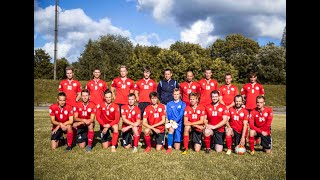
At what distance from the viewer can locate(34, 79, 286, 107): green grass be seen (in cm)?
2438

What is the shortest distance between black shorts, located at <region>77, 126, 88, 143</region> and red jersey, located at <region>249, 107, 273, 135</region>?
4104 mm

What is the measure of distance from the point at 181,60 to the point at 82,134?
110 feet

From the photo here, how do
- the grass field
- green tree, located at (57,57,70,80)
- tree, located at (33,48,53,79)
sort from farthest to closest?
green tree, located at (57,57,70,80) → tree, located at (33,48,53,79) → the grass field

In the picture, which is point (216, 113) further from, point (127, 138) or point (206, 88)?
point (127, 138)

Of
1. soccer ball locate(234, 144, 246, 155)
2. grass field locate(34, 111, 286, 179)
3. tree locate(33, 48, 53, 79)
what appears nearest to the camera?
grass field locate(34, 111, 286, 179)

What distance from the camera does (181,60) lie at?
1570 inches

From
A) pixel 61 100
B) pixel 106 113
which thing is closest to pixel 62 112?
pixel 61 100

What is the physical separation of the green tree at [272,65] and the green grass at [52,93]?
16.4 metres

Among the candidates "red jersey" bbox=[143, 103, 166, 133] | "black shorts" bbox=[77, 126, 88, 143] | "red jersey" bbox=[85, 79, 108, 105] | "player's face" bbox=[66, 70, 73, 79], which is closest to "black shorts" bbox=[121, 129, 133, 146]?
"red jersey" bbox=[143, 103, 166, 133]

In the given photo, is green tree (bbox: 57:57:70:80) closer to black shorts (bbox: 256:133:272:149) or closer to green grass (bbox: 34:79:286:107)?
green grass (bbox: 34:79:286:107)

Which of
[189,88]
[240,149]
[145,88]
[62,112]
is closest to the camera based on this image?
[240,149]

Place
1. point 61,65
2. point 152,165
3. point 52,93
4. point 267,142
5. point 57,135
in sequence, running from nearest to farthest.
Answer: point 152,165 < point 267,142 < point 57,135 < point 52,93 < point 61,65
